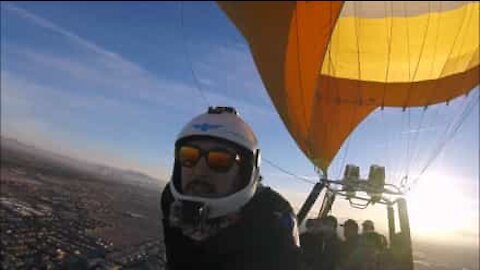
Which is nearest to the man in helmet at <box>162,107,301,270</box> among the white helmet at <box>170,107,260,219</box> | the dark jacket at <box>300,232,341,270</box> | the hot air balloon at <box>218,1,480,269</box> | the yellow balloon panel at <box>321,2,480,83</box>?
the white helmet at <box>170,107,260,219</box>

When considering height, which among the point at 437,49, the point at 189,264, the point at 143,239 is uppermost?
the point at 437,49

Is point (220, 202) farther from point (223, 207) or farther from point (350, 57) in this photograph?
point (350, 57)

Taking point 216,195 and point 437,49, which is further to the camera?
point 437,49

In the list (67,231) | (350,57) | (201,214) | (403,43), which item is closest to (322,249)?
(201,214)

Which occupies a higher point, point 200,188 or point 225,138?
point 225,138

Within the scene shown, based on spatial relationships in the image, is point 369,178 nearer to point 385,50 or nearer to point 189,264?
point 385,50

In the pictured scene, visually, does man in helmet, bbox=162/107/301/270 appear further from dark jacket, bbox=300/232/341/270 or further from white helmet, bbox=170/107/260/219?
dark jacket, bbox=300/232/341/270

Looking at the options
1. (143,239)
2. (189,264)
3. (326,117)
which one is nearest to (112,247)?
(143,239)
